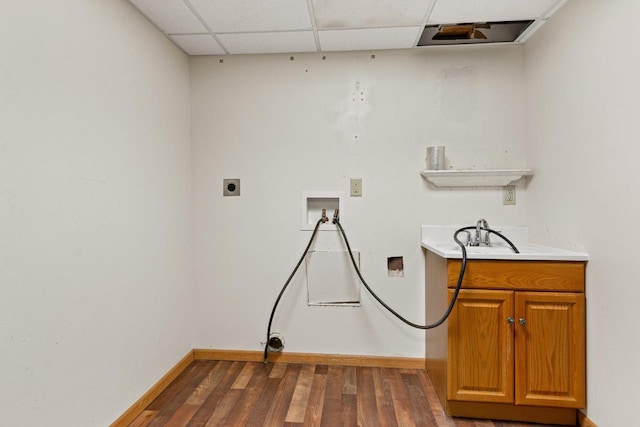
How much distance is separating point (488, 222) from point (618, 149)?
2.98 ft

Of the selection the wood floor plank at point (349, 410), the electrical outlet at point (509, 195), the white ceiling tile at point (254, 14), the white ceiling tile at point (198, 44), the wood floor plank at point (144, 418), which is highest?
the white ceiling tile at point (198, 44)

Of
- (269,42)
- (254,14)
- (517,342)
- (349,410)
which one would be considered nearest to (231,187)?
(269,42)

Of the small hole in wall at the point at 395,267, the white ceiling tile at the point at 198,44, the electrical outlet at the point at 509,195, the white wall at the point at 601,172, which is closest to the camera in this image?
the white wall at the point at 601,172

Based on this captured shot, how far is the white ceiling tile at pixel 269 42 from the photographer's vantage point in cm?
210

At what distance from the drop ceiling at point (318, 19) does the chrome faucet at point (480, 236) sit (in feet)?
3.84

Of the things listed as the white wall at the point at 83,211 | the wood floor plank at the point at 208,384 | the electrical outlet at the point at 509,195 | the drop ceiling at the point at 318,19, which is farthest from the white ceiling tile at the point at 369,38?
the wood floor plank at the point at 208,384

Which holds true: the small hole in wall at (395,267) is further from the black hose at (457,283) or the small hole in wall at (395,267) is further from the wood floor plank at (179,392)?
the wood floor plank at (179,392)

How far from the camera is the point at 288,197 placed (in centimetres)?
240

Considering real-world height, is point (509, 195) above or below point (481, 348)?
above

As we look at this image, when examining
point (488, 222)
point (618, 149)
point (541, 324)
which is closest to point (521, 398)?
point (541, 324)

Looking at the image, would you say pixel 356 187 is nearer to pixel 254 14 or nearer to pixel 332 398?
pixel 254 14

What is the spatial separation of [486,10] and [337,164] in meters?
1.20

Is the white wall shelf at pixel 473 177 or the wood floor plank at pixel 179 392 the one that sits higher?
the white wall shelf at pixel 473 177

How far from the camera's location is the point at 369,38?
6.98 ft
